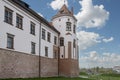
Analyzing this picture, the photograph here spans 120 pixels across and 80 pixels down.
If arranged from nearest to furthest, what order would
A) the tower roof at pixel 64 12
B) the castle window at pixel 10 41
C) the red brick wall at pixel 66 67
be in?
the castle window at pixel 10 41, the red brick wall at pixel 66 67, the tower roof at pixel 64 12

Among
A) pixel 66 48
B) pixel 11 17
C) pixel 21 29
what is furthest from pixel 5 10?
pixel 66 48

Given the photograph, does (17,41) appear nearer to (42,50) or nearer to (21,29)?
(21,29)

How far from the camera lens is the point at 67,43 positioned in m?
42.7

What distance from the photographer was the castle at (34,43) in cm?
2358

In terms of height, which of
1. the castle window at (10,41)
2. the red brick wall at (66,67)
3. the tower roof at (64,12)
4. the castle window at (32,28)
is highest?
the tower roof at (64,12)

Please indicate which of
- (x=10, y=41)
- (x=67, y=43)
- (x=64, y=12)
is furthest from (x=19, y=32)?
(x=64, y=12)

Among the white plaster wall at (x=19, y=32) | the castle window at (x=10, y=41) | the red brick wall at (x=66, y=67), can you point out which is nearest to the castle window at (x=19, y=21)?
the white plaster wall at (x=19, y=32)

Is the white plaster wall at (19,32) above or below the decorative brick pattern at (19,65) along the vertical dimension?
above

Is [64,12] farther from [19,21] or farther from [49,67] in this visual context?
[19,21]

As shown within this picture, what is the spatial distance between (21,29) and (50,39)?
1211 cm

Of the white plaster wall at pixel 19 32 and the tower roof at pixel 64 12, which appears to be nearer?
the white plaster wall at pixel 19 32

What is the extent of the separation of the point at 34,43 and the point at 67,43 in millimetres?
12750

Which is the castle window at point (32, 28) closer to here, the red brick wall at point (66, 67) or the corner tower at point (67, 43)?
the corner tower at point (67, 43)

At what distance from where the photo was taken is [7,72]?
23203 mm
